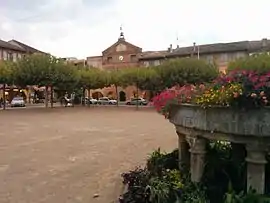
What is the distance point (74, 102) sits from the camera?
58688mm

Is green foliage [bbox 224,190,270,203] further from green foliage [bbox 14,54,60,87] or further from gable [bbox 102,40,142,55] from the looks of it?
gable [bbox 102,40,142,55]

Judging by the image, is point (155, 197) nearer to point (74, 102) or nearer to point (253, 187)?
point (253, 187)

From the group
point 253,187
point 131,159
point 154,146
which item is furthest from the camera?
point 154,146

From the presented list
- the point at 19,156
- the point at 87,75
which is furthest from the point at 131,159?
the point at 87,75

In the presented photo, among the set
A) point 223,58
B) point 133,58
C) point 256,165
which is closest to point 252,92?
point 256,165

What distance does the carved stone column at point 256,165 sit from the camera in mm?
4766

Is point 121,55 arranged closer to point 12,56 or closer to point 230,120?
point 12,56

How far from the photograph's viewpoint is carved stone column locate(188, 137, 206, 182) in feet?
18.2

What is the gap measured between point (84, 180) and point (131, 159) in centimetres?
292

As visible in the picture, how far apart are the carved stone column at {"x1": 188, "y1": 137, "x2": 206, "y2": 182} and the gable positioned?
70.3 meters

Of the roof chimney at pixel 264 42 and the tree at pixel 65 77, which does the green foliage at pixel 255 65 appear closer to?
the tree at pixel 65 77

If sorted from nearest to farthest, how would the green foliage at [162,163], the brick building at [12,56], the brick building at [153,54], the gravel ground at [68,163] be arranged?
the green foliage at [162,163] → the gravel ground at [68,163] → the brick building at [153,54] → the brick building at [12,56]

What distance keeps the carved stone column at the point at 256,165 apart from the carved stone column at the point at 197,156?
32.5 inches

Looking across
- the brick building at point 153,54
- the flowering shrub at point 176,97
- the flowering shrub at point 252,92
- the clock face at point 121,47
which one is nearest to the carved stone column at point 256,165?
the flowering shrub at point 252,92
